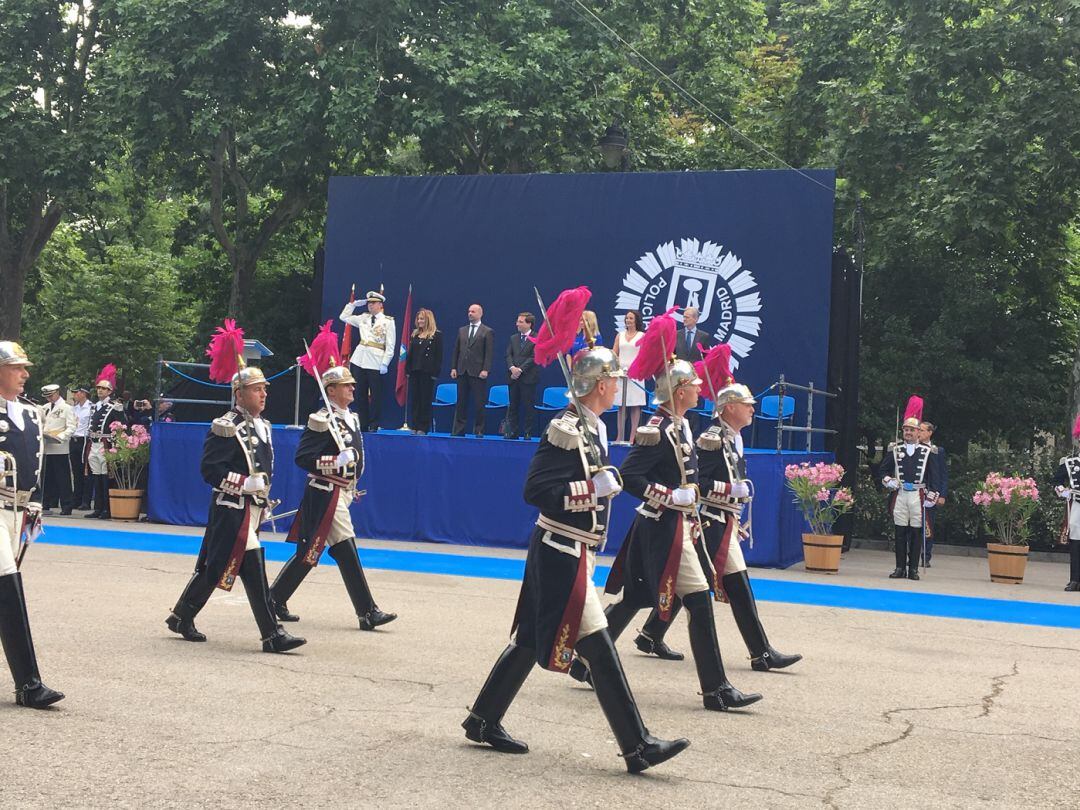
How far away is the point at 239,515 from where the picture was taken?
9.05 m

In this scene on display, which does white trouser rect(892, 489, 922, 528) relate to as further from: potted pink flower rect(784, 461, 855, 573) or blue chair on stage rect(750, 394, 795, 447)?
blue chair on stage rect(750, 394, 795, 447)

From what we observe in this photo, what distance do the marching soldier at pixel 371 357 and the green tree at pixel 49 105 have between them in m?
9.90

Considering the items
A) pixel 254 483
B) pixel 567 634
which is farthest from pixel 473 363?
pixel 567 634

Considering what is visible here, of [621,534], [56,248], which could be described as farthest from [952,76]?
[56,248]

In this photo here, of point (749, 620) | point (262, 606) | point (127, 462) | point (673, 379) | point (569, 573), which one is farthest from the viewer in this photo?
point (127, 462)

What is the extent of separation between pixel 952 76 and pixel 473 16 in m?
8.27

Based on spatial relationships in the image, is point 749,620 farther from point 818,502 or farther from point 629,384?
point 629,384

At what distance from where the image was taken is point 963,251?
2227 centimetres

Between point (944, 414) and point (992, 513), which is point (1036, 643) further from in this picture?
point (944, 414)

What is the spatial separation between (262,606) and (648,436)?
296cm

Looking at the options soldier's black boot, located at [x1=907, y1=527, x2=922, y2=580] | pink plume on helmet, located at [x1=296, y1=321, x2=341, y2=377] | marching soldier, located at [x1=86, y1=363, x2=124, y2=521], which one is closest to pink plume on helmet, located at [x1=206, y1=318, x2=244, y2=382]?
pink plume on helmet, located at [x1=296, y1=321, x2=341, y2=377]

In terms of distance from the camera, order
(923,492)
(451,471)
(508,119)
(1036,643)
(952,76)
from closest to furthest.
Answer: (1036,643) < (923,492) < (451,471) < (952,76) < (508,119)

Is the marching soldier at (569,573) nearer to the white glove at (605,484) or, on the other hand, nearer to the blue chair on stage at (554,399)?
the white glove at (605,484)

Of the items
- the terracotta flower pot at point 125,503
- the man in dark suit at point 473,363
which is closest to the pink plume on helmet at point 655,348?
the man in dark suit at point 473,363
